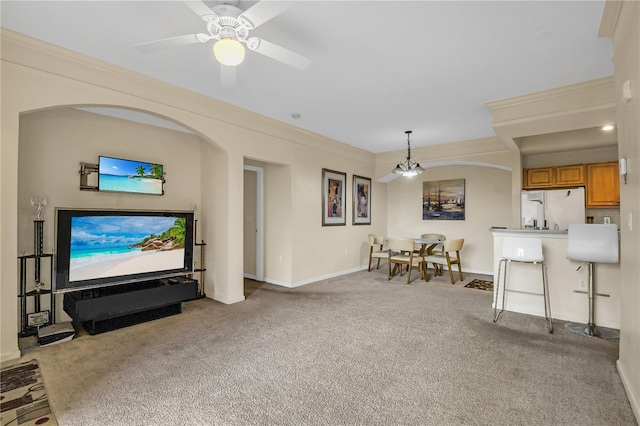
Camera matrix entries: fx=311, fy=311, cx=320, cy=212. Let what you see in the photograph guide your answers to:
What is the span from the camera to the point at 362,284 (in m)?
5.35

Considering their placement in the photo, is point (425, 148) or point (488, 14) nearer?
point (488, 14)

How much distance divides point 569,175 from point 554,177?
20 centimetres

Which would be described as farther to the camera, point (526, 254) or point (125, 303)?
point (526, 254)

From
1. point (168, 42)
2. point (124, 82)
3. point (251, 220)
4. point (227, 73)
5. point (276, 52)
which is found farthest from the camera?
point (251, 220)

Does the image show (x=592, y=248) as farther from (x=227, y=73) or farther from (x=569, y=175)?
(x=227, y=73)

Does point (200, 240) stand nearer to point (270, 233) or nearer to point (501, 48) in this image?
point (270, 233)

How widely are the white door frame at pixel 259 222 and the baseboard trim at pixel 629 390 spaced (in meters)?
4.63

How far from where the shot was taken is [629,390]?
79.7 inches

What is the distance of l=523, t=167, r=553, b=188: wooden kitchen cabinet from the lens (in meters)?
5.41

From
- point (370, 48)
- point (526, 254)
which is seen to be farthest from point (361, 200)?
point (370, 48)

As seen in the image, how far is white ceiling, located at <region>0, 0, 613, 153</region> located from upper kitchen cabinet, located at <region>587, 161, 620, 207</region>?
2.47m

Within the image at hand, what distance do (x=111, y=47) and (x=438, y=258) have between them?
18.2ft

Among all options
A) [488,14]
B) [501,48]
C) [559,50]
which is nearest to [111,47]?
[488,14]

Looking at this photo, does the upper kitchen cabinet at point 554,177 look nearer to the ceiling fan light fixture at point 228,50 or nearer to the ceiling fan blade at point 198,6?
the ceiling fan light fixture at point 228,50
